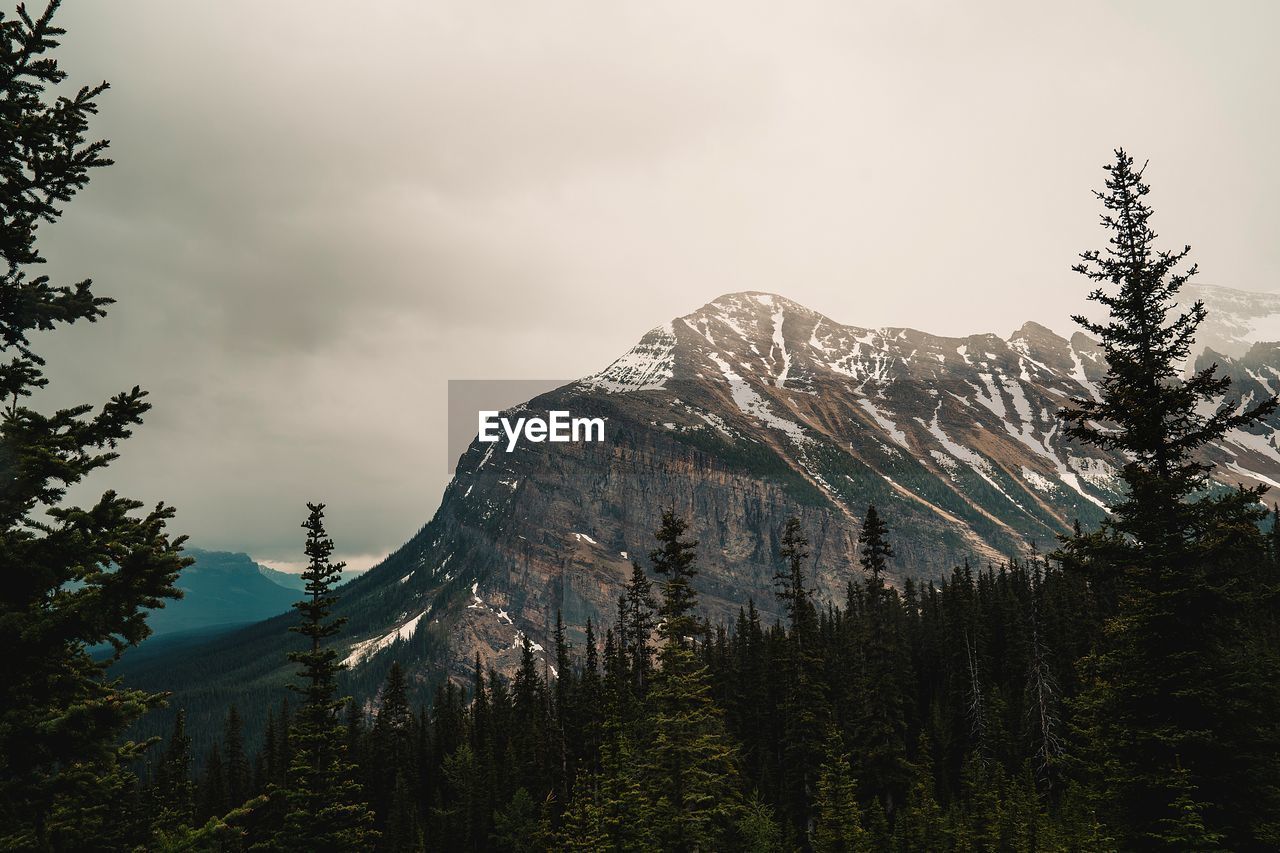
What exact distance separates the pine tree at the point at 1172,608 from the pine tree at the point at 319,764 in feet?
77.3

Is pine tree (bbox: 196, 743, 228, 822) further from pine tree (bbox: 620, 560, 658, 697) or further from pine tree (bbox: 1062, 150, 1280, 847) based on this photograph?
pine tree (bbox: 1062, 150, 1280, 847)

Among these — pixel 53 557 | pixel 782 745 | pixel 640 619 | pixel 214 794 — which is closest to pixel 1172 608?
pixel 53 557

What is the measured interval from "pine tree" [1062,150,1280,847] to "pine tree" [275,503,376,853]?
2357 cm

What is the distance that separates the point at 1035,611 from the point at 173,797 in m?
67.4

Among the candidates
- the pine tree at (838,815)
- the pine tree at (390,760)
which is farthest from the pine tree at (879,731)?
the pine tree at (390,760)

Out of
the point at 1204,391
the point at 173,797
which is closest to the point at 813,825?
the point at 1204,391

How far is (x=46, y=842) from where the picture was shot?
9.55m

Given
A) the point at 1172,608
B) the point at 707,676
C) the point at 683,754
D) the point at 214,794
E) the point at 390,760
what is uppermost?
the point at 1172,608

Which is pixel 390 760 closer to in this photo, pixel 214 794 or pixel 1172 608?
pixel 214 794

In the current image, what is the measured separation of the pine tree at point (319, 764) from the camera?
89.9 ft

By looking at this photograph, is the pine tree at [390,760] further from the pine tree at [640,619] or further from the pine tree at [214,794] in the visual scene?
the pine tree at [640,619]

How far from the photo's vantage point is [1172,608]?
18922 mm

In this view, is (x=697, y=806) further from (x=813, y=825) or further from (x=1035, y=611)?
(x=1035, y=611)

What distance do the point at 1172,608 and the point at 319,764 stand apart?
90.6ft
